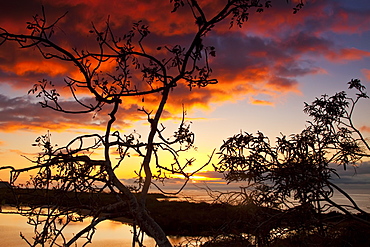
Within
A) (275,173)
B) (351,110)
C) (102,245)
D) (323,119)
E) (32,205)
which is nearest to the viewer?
(32,205)

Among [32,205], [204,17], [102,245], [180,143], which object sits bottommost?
[102,245]

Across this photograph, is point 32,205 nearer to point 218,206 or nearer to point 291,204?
point 218,206

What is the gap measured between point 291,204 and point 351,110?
13.4 ft

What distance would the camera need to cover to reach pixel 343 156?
7.79 meters

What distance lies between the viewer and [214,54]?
423 centimetres

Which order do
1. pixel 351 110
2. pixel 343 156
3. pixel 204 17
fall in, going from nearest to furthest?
pixel 204 17
pixel 343 156
pixel 351 110

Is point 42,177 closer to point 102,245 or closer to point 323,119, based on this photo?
point 323,119

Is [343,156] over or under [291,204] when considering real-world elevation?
over

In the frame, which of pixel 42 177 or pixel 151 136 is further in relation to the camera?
pixel 151 136

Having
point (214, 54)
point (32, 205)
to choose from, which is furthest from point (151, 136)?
point (32, 205)

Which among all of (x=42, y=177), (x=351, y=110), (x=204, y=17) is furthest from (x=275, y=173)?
(x=351, y=110)

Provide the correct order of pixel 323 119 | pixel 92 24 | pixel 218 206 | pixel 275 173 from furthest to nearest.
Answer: pixel 323 119 < pixel 218 206 < pixel 275 173 < pixel 92 24

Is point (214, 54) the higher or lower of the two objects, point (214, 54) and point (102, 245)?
the higher

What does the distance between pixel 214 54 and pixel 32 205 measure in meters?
2.79
